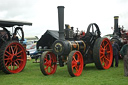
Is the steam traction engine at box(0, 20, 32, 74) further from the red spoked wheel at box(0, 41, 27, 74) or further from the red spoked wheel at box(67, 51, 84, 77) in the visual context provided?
the red spoked wheel at box(67, 51, 84, 77)

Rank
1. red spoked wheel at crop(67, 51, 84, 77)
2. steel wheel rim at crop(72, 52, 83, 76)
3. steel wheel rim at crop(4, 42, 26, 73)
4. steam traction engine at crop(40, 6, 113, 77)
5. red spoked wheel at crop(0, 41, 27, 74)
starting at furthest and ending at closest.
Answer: steel wheel rim at crop(4, 42, 26, 73)
red spoked wheel at crop(0, 41, 27, 74)
steam traction engine at crop(40, 6, 113, 77)
steel wheel rim at crop(72, 52, 83, 76)
red spoked wheel at crop(67, 51, 84, 77)

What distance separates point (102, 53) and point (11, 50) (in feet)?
10.9

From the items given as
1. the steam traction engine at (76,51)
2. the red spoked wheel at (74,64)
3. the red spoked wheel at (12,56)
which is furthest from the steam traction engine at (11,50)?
the red spoked wheel at (74,64)

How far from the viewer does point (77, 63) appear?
5984mm

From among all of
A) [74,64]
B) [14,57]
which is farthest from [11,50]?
[74,64]

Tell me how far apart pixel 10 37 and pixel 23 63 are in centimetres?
110

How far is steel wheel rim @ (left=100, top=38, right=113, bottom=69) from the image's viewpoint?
733 centimetres

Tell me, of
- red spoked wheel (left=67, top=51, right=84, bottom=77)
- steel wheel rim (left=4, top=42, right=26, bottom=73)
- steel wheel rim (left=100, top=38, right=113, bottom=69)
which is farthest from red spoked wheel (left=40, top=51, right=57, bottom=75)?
steel wheel rim (left=100, top=38, right=113, bottom=69)

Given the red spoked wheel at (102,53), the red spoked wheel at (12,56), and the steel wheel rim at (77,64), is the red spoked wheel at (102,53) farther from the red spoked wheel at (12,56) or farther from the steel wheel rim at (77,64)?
the red spoked wheel at (12,56)

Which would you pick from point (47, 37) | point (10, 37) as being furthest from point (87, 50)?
point (47, 37)

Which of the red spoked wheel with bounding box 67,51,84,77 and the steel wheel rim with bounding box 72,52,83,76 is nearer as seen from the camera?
the red spoked wheel with bounding box 67,51,84,77

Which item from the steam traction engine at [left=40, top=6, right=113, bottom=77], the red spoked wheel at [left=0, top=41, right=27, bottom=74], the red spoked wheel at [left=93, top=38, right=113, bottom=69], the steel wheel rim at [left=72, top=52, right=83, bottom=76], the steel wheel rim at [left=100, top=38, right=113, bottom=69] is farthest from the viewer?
the steel wheel rim at [left=100, top=38, right=113, bottom=69]

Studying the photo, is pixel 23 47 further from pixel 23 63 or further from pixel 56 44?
pixel 56 44

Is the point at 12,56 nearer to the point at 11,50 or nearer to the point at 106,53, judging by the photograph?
the point at 11,50
